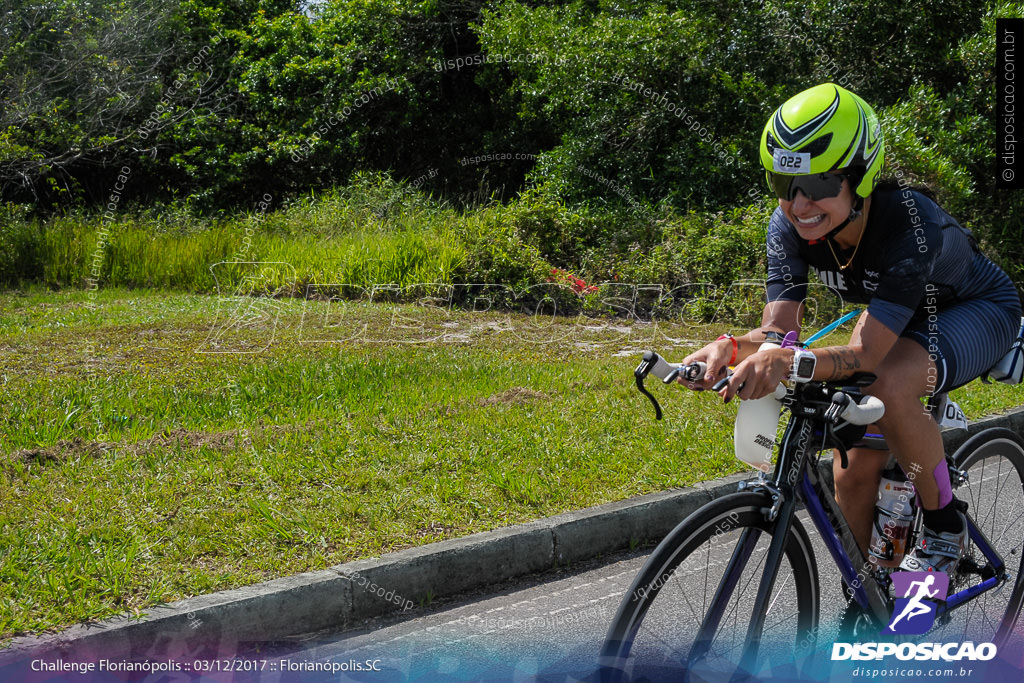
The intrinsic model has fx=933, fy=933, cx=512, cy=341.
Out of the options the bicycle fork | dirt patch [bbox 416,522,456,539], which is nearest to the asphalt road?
dirt patch [bbox 416,522,456,539]

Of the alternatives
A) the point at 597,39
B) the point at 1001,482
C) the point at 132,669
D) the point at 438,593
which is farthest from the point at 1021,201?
the point at 132,669

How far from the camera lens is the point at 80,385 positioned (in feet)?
21.7

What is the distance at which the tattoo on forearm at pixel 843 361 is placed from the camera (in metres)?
2.65

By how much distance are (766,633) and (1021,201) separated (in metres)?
11.6

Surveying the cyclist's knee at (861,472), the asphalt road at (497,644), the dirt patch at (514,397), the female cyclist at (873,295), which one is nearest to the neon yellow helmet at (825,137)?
the female cyclist at (873,295)

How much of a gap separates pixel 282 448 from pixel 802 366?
3.49 metres

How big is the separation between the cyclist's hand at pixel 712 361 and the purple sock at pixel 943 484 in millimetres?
976

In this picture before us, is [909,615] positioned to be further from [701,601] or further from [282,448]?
[282,448]

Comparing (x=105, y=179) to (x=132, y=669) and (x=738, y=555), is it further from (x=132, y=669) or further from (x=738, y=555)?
(x=738, y=555)

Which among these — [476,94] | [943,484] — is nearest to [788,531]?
[943,484]

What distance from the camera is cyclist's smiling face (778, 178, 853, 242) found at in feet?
9.41

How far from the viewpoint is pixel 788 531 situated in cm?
268

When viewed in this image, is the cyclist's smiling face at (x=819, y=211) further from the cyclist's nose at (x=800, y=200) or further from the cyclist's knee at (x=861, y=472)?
the cyclist's knee at (x=861, y=472)

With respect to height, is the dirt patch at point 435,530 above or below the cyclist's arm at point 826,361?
below
